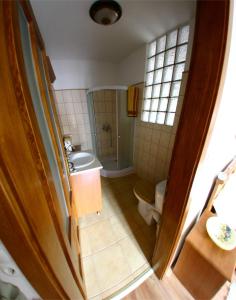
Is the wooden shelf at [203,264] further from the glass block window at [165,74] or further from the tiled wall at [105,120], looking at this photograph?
the tiled wall at [105,120]

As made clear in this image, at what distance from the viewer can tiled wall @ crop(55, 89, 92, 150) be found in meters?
2.26

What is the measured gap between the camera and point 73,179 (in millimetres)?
1335

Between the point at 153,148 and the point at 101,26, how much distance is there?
1.59 meters

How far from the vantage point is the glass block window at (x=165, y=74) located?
1366mm

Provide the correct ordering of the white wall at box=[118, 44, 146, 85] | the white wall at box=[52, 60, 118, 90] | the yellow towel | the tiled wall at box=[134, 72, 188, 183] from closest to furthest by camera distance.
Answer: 1. the tiled wall at box=[134, 72, 188, 183]
2. the white wall at box=[118, 44, 146, 85]
3. the yellow towel
4. the white wall at box=[52, 60, 118, 90]

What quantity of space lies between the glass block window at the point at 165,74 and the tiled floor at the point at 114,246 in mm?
1415

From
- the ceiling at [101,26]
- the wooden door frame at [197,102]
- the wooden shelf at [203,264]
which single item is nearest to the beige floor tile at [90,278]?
the wooden shelf at [203,264]

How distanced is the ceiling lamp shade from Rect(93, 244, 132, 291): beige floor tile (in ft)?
7.03

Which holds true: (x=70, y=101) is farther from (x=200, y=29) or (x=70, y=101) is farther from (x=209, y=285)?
(x=209, y=285)

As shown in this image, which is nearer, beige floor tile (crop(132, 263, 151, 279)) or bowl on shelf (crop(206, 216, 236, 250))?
bowl on shelf (crop(206, 216, 236, 250))

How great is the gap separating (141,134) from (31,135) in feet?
6.21

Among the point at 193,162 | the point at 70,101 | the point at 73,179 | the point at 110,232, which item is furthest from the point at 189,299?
the point at 70,101

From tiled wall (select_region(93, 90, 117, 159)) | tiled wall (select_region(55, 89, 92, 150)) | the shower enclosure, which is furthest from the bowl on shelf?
tiled wall (select_region(55, 89, 92, 150))

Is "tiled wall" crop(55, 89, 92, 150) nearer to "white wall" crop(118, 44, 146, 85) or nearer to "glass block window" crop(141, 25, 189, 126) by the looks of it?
"white wall" crop(118, 44, 146, 85)
